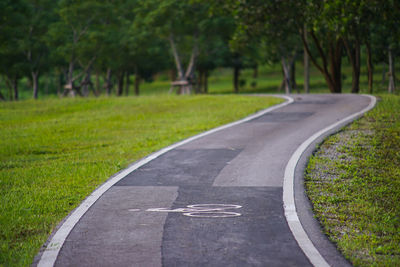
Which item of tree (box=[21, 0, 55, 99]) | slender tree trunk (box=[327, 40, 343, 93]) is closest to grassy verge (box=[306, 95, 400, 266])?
slender tree trunk (box=[327, 40, 343, 93])

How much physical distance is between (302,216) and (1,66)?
38.8 metres

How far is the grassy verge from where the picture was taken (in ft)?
18.3

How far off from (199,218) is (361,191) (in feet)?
9.22

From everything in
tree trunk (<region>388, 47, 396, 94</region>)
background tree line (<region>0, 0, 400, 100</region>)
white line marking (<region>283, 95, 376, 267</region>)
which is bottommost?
white line marking (<region>283, 95, 376, 267</region>)

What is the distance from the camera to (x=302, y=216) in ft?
21.7

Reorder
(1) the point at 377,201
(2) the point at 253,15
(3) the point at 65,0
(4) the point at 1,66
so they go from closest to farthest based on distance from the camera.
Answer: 1. (1) the point at 377,201
2. (2) the point at 253,15
3. (3) the point at 65,0
4. (4) the point at 1,66

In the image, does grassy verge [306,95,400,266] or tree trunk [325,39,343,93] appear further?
tree trunk [325,39,343,93]

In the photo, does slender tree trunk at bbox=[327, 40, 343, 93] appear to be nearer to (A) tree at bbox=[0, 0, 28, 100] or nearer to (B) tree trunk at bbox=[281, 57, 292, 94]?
(B) tree trunk at bbox=[281, 57, 292, 94]

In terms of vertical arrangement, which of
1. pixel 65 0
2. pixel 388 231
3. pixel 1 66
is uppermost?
pixel 65 0

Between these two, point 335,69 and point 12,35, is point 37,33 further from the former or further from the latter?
point 335,69

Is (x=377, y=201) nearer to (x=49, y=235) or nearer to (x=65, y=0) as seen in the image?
(x=49, y=235)

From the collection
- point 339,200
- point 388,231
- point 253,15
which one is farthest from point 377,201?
point 253,15

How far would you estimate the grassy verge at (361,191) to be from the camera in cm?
559

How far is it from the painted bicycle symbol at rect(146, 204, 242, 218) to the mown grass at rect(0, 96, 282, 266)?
1663 mm
